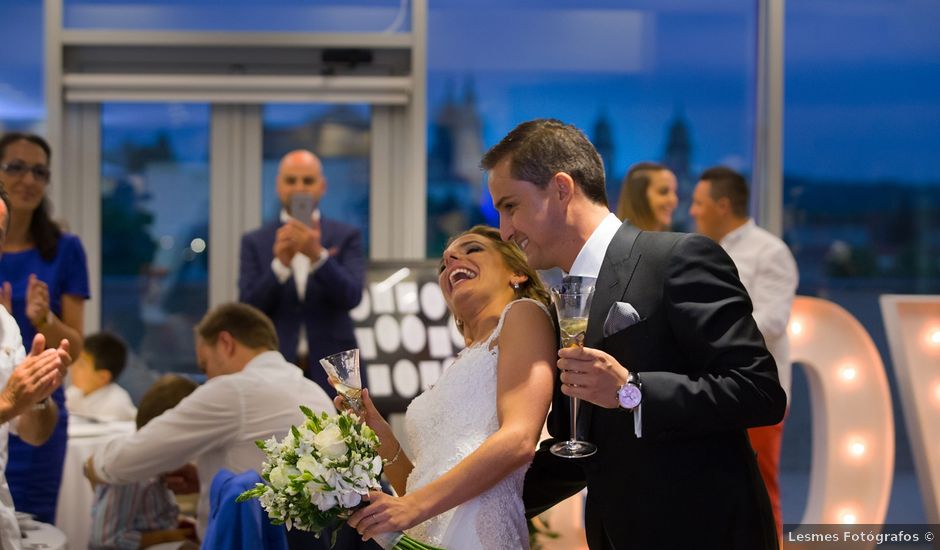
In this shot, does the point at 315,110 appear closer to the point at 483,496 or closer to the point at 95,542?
the point at 95,542

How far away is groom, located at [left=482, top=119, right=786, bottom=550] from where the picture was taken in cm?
203

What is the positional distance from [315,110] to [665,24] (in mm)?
2048

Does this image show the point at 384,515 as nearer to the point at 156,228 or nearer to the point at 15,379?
the point at 15,379

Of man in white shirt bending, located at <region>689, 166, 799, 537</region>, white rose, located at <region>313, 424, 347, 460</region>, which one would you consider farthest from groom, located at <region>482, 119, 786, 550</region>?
man in white shirt bending, located at <region>689, 166, 799, 537</region>

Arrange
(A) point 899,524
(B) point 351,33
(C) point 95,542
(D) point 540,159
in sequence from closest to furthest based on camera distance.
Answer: (D) point 540,159
(C) point 95,542
(A) point 899,524
(B) point 351,33

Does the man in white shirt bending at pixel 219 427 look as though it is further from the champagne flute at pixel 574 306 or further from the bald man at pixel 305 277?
the champagne flute at pixel 574 306

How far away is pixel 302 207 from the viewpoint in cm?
510

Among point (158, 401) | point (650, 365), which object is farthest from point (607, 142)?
point (650, 365)

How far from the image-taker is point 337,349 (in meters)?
5.21

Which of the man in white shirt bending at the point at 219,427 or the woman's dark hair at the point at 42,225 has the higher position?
the woman's dark hair at the point at 42,225

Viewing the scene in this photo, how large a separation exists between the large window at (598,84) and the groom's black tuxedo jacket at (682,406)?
452 centimetres

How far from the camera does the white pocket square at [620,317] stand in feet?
6.75

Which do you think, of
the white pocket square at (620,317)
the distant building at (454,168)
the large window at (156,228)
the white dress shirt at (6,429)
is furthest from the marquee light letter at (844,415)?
the white dress shirt at (6,429)

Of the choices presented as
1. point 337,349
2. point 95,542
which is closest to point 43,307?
point 95,542
